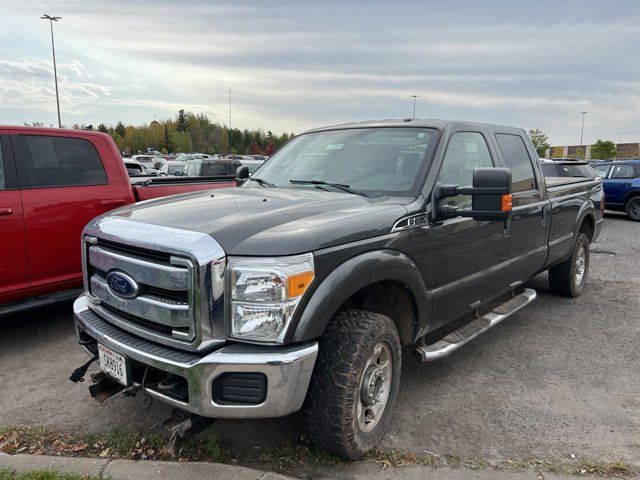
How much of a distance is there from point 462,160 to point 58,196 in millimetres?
3671

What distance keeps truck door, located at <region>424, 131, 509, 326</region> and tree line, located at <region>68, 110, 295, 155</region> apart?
76.3 metres

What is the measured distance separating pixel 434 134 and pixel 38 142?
3.69 metres

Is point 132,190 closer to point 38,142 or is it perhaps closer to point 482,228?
point 38,142

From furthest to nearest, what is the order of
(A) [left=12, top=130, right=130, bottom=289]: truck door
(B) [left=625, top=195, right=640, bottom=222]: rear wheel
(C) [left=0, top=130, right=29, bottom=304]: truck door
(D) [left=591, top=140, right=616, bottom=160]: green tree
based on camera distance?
(D) [left=591, top=140, right=616, bottom=160]: green tree → (B) [left=625, top=195, right=640, bottom=222]: rear wheel → (A) [left=12, top=130, right=130, bottom=289]: truck door → (C) [left=0, top=130, right=29, bottom=304]: truck door

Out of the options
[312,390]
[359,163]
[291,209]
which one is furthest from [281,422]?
[359,163]

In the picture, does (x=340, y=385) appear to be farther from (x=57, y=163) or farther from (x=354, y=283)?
(x=57, y=163)

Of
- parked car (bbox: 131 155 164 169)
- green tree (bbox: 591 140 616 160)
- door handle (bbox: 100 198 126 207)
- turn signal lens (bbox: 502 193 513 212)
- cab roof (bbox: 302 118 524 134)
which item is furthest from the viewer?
green tree (bbox: 591 140 616 160)

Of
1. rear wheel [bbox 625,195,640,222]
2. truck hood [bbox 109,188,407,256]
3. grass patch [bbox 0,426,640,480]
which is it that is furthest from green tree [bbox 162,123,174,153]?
grass patch [bbox 0,426,640,480]

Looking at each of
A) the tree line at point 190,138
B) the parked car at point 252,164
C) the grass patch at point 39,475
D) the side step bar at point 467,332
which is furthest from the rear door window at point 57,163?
the tree line at point 190,138

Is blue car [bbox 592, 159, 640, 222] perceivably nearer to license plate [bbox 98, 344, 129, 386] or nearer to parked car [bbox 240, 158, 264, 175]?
parked car [bbox 240, 158, 264, 175]

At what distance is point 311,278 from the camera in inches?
98.7

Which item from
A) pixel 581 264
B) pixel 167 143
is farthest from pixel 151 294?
pixel 167 143

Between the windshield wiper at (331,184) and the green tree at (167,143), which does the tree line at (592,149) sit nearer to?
the windshield wiper at (331,184)

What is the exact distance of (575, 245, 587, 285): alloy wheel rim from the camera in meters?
6.43
